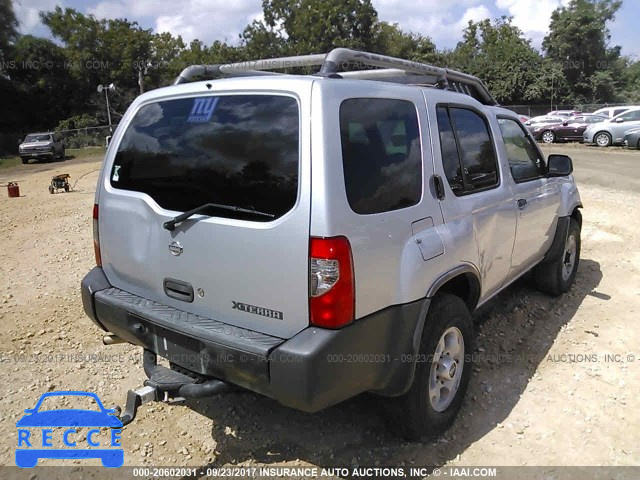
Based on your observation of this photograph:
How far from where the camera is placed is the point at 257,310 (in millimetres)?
2414

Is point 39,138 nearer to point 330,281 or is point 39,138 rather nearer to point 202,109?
point 202,109

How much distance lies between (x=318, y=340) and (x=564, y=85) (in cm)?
4889

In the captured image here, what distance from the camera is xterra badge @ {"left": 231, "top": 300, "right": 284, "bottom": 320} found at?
7.72 ft

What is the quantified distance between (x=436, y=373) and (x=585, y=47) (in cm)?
5384

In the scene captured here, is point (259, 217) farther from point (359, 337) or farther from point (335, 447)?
point (335, 447)

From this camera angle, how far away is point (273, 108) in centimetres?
243

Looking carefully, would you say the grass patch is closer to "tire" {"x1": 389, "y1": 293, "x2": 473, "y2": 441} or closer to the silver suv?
the silver suv

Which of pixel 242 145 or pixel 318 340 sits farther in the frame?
pixel 242 145

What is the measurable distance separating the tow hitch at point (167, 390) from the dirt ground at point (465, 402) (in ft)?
1.54

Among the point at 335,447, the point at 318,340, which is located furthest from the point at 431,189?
the point at 335,447

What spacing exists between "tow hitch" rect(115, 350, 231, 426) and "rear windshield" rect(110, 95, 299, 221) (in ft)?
2.92

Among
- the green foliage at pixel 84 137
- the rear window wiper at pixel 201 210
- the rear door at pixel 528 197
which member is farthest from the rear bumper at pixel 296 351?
the green foliage at pixel 84 137

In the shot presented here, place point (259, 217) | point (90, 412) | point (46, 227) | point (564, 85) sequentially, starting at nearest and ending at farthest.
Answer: point (259, 217), point (90, 412), point (46, 227), point (564, 85)

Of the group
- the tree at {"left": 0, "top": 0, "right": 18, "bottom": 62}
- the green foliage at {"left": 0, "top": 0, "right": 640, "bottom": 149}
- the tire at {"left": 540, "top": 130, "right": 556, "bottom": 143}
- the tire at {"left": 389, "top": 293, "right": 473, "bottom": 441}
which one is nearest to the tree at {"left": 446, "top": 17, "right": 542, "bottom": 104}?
the green foliage at {"left": 0, "top": 0, "right": 640, "bottom": 149}
